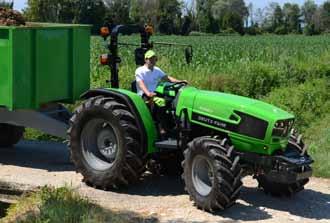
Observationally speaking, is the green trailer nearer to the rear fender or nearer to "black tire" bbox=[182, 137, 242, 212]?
the rear fender

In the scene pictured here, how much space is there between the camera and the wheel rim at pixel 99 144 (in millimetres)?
8039

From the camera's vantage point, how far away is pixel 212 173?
22.3ft

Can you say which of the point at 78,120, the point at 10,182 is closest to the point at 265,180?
the point at 78,120

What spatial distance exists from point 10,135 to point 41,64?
197cm

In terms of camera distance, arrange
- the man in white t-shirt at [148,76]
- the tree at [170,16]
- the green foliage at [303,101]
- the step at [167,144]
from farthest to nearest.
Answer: the tree at [170,16]
the green foliage at [303,101]
the man in white t-shirt at [148,76]
the step at [167,144]

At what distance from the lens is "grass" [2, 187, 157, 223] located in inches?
248

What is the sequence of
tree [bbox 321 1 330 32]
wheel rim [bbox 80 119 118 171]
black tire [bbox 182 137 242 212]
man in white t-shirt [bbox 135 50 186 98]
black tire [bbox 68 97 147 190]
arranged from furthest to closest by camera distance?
tree [bbox 321 1 330 32]
wheel rim [bbox 80 119 118 171]
man in white t-shirt [bbox 135 50 186 98]
black tire [bbox 68 97 147 190]
black tire [bbox 182 137 242 212]

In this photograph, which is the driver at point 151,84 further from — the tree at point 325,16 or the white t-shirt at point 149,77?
the tree at point 325,16

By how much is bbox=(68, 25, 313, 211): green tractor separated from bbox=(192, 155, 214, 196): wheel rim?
11mm

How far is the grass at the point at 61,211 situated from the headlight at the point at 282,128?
1615mm

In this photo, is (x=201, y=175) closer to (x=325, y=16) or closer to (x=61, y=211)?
(x=61, y=211)

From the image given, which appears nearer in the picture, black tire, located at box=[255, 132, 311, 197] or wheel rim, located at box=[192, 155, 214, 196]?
wheel rim, located at box=[192, 155, 214, 196]

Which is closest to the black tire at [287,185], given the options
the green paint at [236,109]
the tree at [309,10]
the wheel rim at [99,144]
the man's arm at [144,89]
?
the green paint at [236,109]

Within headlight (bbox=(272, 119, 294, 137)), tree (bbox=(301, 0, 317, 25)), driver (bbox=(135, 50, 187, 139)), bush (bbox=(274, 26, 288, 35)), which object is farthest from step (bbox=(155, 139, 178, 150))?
tree (bbox=(301, 0, 317, 25))
